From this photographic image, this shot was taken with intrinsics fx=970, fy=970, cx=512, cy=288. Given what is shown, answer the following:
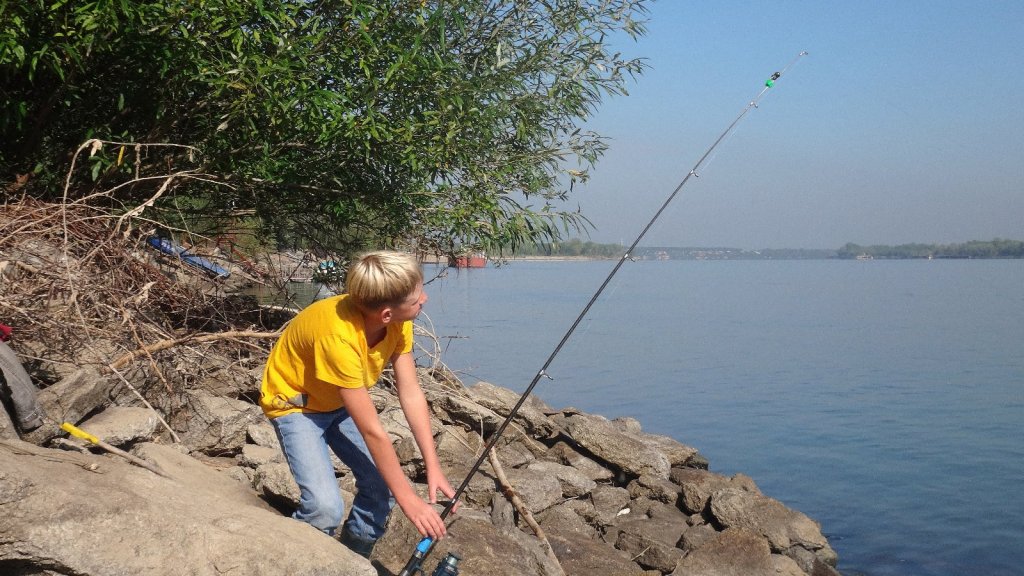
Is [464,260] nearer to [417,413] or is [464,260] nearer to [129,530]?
[417,413]

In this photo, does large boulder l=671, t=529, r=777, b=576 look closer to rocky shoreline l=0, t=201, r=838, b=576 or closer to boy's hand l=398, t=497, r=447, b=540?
rocky shoreline l=0, t=201, r=838, b=576

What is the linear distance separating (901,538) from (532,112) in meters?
5.13

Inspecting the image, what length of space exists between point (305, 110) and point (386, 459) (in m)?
4.37

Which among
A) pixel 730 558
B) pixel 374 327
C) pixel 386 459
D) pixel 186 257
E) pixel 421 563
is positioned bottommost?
pixel 186 257

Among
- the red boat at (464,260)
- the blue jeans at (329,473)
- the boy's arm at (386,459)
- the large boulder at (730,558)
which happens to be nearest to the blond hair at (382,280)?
the boy's arm at (386,459)

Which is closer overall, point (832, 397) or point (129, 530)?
point (129, 530)

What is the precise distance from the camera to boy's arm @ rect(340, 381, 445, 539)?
344cm

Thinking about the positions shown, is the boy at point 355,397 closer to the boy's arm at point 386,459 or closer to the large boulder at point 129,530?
the boy's arm at point 386,459

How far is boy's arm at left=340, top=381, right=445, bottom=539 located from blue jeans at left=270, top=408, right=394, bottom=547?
0.35 m

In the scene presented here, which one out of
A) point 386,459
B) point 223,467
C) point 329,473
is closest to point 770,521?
point 223,467

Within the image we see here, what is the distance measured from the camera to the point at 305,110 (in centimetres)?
724

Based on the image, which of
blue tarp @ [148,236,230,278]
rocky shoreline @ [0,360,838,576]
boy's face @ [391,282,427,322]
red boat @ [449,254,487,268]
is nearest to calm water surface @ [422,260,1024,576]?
red boat @ [449,254,487,268]

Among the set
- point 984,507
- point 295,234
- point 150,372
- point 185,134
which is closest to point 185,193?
point 185,134

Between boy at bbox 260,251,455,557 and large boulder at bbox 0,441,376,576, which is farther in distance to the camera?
boy at bbox 260,251,455,557
